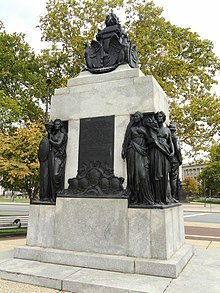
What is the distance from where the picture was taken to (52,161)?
663cm

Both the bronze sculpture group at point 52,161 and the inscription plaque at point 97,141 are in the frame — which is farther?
the bronze sculpture group at point 52,161

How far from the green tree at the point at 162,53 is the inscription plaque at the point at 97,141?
39.1 feet

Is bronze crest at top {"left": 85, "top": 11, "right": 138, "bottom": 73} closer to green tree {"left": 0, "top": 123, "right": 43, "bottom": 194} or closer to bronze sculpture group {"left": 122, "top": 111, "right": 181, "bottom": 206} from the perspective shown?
bronze sculpture group {"left": 122, "top": 111, "right": 181, "bottom": 206}

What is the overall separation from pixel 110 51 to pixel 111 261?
5101mm

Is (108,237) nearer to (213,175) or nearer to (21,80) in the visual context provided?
(21,80)

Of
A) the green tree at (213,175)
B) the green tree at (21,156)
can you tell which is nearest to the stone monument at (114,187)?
the green tree at (21,156)

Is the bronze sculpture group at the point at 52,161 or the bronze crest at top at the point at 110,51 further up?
the bronze crest at top at the point at 110,51

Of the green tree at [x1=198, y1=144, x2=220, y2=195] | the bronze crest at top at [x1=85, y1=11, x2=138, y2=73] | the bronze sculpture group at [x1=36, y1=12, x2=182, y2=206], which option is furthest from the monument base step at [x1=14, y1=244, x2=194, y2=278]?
the green tree at [x1=198, y1=144, x2=220, y2=195]

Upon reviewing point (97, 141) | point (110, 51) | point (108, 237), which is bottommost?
point (108, 237)

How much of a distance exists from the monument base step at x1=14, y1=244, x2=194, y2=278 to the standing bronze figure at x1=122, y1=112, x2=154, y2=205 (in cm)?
112

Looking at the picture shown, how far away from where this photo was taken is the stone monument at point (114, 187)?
5449 mm

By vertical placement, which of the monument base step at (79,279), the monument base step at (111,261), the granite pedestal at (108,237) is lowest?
the monument base step at (79,279)

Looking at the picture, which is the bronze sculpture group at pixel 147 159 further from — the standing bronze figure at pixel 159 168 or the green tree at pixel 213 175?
the green tree at pixel 213 175

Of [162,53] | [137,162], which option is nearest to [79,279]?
[137,162]
